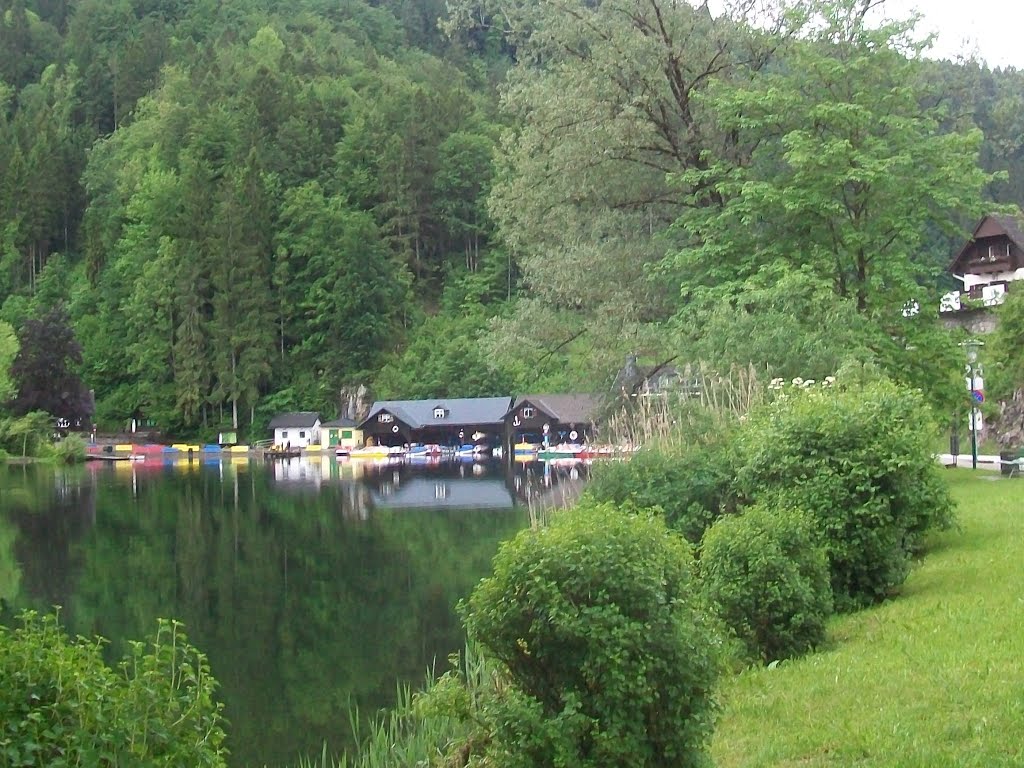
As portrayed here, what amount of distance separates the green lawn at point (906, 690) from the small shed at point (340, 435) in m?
82.2

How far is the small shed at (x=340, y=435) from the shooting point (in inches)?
3659

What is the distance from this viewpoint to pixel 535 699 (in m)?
6.64

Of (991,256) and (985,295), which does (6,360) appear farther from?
(985,295)

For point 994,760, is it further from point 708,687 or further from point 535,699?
point 535,699

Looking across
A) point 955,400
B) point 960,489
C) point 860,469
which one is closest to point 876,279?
point 955,400

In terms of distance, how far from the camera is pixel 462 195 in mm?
105875

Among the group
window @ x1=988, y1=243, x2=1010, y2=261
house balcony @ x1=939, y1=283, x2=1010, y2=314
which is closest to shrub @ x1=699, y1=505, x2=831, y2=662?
house balcony @ x1=939, y1=283, x2=1010, y2=314

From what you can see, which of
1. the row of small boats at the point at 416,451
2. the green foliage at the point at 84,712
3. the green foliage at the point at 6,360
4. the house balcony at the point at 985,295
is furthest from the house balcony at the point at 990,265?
the green foliage at the point at 6,360

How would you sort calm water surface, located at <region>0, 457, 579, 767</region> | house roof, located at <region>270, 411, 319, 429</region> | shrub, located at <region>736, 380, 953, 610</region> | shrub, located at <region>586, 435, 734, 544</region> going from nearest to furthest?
1. shrub, located at <region>736, 380, 953, 610</region>
2. calm water surface, located at <region>0, 457, 579, 767</region>
3. shrub, located at <region>586, 435, 734, 544</region>
4. house roof, located at <region>270, 411, 319, 429</region>

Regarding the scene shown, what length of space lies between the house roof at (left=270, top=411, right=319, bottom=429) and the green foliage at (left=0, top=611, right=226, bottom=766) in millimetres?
89515

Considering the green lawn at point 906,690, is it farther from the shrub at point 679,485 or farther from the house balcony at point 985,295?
the house balcony at point 985,295

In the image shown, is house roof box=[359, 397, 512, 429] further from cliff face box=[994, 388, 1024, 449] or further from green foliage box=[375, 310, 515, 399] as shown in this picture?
cliff face box=[994, 388, 1024, 449]

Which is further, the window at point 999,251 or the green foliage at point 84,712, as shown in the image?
the window at point 999,251

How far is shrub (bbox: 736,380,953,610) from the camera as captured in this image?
12023 mm
